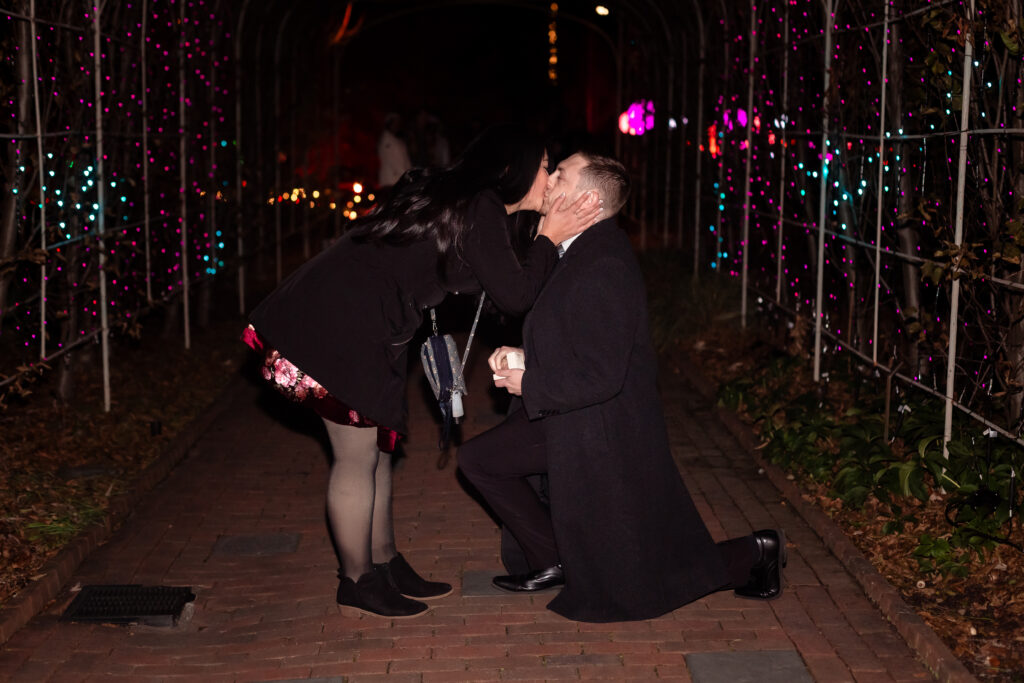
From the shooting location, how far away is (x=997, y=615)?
4.77 metres

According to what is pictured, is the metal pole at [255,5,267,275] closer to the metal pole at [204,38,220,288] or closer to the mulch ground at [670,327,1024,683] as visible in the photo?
the metal pole at [204,38,220,288]

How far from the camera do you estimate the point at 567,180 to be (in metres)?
4.49

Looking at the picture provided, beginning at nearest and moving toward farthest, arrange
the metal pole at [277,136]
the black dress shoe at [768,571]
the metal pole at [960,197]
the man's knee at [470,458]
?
the man's knee at [470,458], the black dress shoe at [768,571], the metal pole at [960,197], the metal pole at [277,136]

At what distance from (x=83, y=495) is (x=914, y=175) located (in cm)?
514

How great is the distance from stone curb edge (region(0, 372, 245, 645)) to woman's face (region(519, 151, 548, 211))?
249 centimetres

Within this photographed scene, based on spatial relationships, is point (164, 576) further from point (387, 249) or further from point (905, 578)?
point (905, 578)

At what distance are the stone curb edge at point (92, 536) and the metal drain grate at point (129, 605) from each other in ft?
0.43

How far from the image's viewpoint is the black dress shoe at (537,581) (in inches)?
201

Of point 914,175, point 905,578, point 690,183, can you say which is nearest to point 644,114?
point 690,183

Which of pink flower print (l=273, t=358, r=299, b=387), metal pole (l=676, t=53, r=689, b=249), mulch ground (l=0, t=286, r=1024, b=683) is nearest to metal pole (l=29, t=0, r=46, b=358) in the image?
mulch ground (l=0, t=286, r=1024, b=683)

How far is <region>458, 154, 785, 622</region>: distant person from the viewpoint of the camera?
439 cm

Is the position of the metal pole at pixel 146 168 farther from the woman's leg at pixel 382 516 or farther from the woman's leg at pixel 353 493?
the woman's leg at pixel 353 493

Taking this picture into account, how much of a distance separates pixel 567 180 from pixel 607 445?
96cm

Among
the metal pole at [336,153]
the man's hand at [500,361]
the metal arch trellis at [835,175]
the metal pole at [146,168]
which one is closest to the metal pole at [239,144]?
the metal pole at [146,168]
